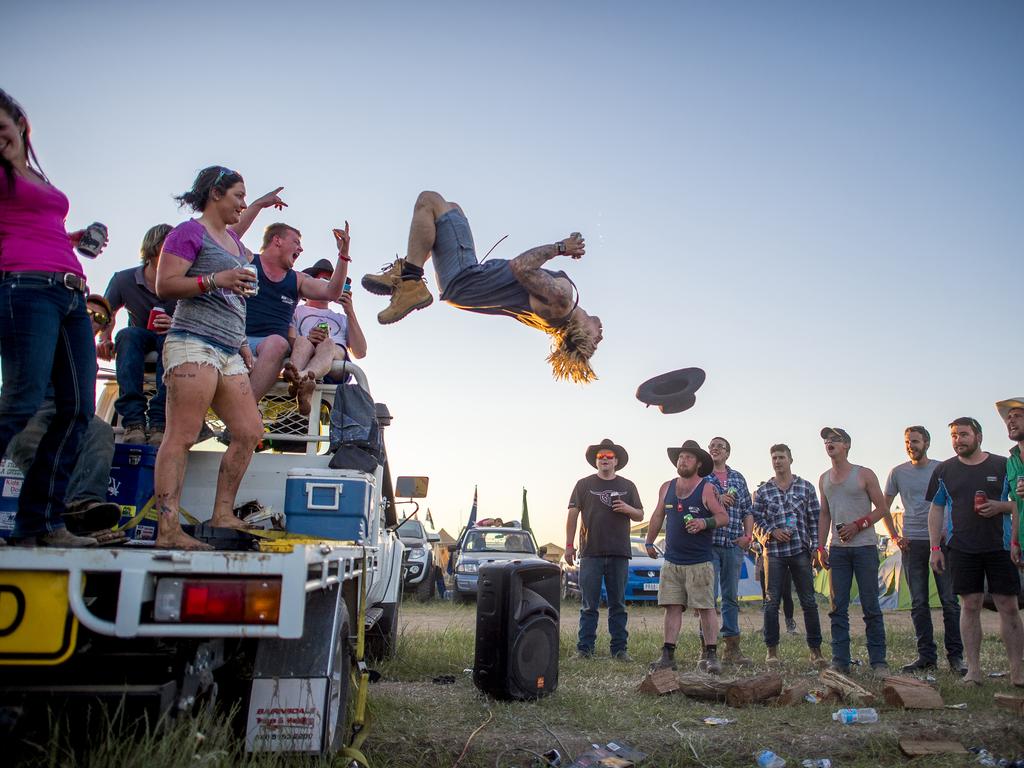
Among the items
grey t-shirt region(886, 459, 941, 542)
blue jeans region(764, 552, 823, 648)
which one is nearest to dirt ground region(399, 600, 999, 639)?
blue jeans region(764, 552, 823, 648)

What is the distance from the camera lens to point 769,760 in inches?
154

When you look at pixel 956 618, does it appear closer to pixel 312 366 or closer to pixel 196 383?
pixel 312 366

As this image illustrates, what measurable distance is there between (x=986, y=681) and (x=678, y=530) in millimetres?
2478

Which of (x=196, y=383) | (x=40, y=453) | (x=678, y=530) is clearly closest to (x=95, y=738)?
(x=40, y=453)

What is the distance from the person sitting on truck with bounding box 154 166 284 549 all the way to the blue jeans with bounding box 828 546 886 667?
499 centimetres

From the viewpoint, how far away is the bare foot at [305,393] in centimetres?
441

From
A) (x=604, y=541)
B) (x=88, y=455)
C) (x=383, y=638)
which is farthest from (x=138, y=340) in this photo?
(x=604, y=541)

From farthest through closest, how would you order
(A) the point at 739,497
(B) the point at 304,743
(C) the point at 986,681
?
1. (A) the point at 739,497
2. (C) the point at 986,681
3. (B) the point at 304,743

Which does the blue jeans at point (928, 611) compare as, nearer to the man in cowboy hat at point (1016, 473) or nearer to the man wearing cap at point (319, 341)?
the man in cowboy hat at point (1016, 473)

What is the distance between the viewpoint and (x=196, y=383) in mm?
3252

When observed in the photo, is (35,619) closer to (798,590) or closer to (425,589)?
(798,590)

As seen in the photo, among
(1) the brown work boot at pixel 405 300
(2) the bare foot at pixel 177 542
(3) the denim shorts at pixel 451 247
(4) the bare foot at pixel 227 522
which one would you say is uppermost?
(3) the denim shorts at pixel 451 247

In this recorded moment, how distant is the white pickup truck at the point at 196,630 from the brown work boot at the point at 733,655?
429cm

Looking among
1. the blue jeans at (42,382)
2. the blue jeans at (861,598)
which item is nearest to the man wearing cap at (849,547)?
the blue jeans at (861,598)
